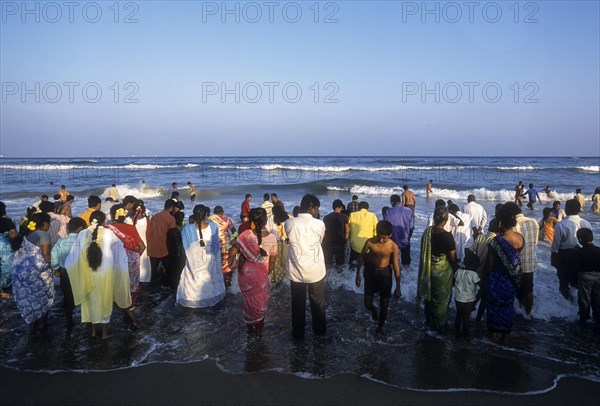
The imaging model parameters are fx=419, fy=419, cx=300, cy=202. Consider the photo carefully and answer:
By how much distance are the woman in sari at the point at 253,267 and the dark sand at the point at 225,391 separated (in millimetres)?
941

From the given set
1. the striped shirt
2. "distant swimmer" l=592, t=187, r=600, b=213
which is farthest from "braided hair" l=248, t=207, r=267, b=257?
"distant swimmer" l=592, t=187, r=600, b=213

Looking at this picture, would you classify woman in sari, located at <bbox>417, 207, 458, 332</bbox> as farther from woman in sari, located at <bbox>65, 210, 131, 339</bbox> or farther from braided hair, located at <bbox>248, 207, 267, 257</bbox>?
woman in sari, located at <bbox>65, 210, 131, 339</bbox>

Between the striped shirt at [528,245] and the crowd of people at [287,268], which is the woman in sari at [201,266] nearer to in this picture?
the crowd of people at [287,268]

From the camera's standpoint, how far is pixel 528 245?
19.0 feet

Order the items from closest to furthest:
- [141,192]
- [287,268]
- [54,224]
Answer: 1. [287,268]
2. [54,224]
3. [141,192]

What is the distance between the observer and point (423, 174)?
1761 inches

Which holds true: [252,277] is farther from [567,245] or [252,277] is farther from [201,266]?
[567,245]

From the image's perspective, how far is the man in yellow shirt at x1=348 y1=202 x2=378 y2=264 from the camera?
7746 millimetres

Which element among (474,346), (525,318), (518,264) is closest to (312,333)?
(474,346)

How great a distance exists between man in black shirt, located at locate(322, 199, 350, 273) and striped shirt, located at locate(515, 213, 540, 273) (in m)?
2.98

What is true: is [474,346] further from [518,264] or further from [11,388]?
[11,388]

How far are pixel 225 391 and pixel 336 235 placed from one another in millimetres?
4417

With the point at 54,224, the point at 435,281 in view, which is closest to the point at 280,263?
the point at 435,281

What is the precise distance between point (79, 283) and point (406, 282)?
17.2 feet
